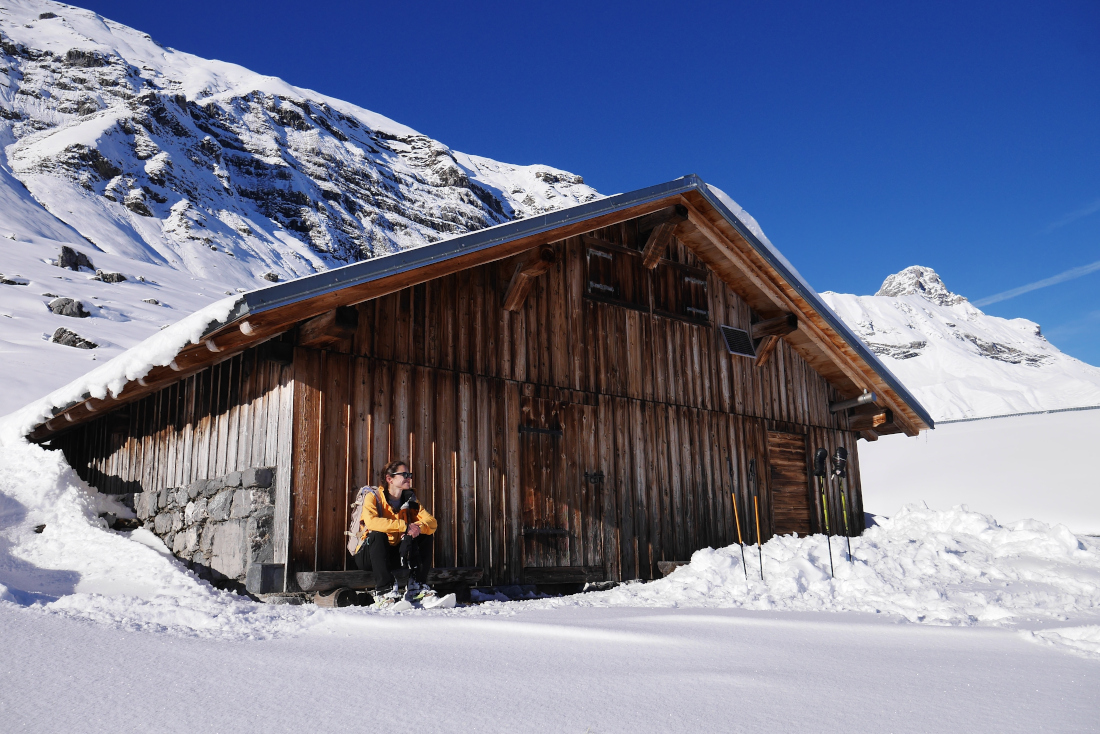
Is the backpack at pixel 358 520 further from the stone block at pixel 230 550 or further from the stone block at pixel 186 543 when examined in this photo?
the stone block at pixel 186 543

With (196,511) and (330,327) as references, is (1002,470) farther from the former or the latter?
(196,511)

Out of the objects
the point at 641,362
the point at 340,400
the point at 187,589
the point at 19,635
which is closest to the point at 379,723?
the point at 19,635

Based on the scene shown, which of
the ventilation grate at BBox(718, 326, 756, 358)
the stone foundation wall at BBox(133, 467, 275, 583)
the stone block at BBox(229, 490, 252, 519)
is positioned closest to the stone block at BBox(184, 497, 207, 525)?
the stone foundation wall at BBox(133, 467, 275, 583)

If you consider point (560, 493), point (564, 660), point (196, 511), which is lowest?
point (564, 660)

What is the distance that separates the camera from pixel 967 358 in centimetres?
11356

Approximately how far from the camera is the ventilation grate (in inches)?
508

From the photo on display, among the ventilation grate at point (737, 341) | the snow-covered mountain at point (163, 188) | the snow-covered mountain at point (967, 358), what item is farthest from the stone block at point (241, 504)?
the snow-covered mountain at point (967, 358)

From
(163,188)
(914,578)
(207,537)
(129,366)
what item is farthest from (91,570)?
(163,188)

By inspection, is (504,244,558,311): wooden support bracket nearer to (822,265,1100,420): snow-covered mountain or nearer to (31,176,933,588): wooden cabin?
(31,176,933,588): wooden cabin

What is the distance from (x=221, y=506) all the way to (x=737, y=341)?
802 centimetres

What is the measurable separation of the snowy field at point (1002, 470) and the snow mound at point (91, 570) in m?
22.0

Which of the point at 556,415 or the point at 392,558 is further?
the point at 556,415

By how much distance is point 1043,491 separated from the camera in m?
25.2

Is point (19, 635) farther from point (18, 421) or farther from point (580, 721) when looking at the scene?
point (18, 421)
